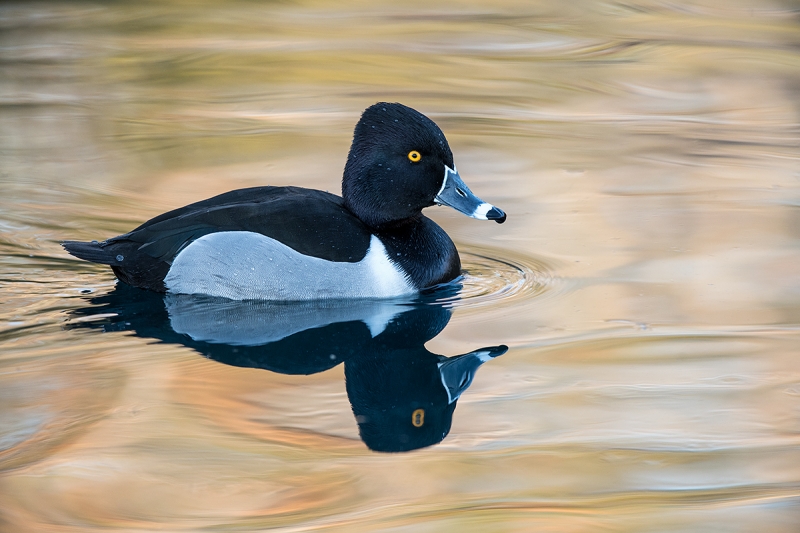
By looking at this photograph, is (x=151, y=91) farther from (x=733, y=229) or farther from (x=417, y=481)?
(x=417, y=481)

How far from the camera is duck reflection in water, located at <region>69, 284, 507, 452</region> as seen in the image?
5398mm

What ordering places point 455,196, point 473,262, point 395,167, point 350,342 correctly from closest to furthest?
point 350,342 → point 395,167 → point 455,196 → point 473,262

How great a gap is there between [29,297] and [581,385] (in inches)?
145

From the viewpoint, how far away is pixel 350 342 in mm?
6375

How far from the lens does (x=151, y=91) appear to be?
12734 mm

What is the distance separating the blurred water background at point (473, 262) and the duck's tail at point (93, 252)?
0.84ft

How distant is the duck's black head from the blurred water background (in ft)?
2.41

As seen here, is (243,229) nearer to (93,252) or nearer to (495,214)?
(93,252)

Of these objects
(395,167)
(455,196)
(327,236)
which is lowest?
(327,236)

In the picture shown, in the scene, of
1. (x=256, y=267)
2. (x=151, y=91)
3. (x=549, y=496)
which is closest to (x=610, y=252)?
(x=256, y=267)

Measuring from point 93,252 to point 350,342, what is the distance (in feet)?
6.44

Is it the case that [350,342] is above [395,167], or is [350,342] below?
below

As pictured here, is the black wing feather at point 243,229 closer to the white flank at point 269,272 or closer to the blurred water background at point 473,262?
the white flank at point 269,272

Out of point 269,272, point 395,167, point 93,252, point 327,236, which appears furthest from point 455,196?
point 93,252
